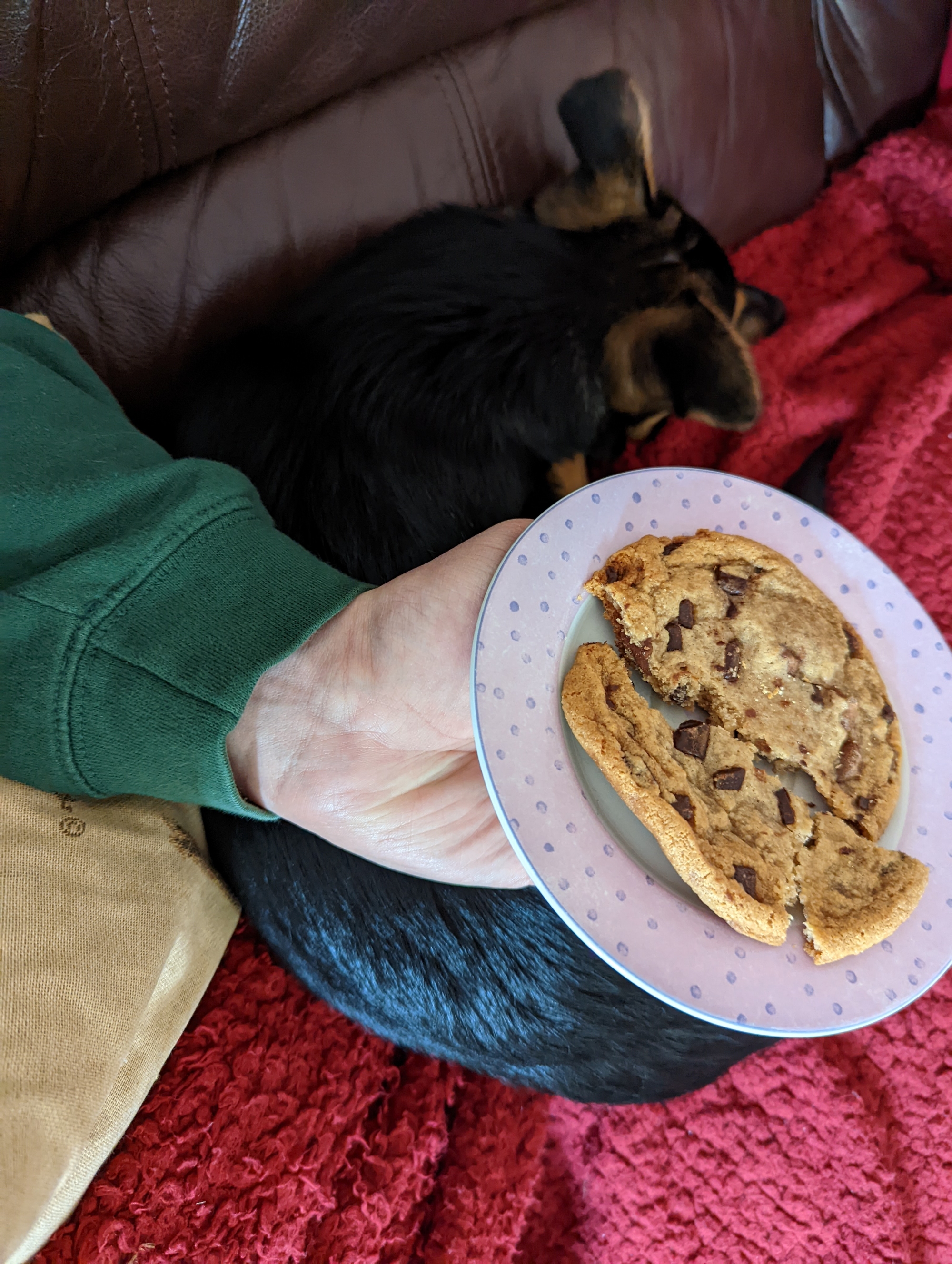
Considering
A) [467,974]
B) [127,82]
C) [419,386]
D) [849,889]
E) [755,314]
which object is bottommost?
[467,974]

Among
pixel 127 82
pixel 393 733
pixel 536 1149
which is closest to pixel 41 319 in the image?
pixel 127 82

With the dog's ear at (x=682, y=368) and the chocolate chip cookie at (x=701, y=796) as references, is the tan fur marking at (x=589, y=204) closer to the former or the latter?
the dog's ear at (x=682, y=368)

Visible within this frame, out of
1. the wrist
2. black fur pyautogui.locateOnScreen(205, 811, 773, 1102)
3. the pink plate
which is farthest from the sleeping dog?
the pink plate

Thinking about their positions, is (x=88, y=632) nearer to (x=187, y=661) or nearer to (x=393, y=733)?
(x=187, y=661)

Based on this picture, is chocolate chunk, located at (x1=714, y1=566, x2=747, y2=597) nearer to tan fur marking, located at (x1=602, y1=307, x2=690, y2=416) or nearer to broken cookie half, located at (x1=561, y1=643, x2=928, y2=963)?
broken cookie half, located at (x1=561, y1=643, x2=928, y2=963)

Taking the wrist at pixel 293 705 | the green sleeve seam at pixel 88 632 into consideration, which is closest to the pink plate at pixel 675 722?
the wrist at pixel 293 705

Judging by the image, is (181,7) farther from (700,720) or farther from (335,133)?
(700,720)

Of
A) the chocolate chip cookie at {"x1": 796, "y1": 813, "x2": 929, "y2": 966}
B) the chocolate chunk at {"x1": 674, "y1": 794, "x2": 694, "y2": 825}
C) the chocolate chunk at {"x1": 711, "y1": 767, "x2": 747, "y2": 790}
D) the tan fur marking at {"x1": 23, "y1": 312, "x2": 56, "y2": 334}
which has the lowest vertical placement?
the chocolate chip cookie at {"x1": 796, "y1": 813, "x2": 929, "y2": 966}
